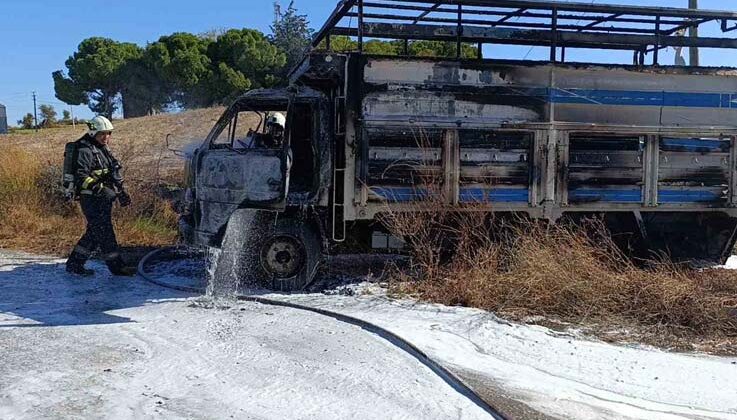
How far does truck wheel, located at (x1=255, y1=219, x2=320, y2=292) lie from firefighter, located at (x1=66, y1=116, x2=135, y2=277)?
1.99 m

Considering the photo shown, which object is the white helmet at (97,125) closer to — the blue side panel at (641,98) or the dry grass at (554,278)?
the dry grass at (554,278)

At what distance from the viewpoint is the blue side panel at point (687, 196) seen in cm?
733

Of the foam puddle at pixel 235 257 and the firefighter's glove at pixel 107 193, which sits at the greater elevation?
the firefighter's glove at pixel 107 193

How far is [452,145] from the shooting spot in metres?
6.84

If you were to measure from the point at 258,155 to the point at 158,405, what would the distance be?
344 centimetres

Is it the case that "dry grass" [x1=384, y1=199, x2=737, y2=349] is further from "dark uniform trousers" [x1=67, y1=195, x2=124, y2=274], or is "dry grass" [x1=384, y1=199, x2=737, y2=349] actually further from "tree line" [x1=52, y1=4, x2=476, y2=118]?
"tree line" [x1=52, y1=4, x2=476, y2=118]

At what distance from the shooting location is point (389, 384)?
13.6 ft

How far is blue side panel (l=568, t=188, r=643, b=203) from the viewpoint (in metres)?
7.17

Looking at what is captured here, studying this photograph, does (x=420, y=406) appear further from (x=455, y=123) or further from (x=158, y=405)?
(x=455, y=123)

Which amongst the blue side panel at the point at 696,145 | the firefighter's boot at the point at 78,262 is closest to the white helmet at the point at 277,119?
the firefighter's boot at the point at 78,262

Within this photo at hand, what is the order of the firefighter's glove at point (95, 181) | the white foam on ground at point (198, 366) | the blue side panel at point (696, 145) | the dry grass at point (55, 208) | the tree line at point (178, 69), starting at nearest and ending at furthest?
the white foam on ground at point (198, 366), the blue side panel at point (696, 145), the firefighter's glove at point (95, 181), the dry grass at point (55, 208), the tree line at point (178, 69)

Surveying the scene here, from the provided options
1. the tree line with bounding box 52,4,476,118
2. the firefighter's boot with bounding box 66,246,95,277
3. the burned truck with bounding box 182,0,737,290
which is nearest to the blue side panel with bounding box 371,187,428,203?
the burned truck with bounding box 182,0,737,290

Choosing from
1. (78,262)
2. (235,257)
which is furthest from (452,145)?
(78,262)

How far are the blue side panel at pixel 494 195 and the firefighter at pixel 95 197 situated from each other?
4233 millimetres
